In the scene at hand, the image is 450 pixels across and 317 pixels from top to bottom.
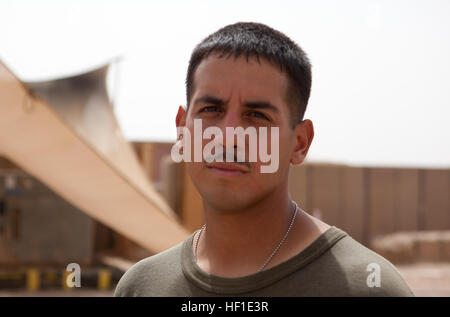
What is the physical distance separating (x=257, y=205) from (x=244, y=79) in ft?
0.76

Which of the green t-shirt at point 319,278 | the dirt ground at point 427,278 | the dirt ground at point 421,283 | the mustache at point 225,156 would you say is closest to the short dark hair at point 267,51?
the mustache at point 225,156

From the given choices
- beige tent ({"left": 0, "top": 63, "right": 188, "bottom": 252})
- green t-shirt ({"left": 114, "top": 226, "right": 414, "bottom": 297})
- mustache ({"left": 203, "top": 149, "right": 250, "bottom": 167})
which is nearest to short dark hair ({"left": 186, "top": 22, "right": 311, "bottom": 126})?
mustache ({"left": 203, "top": 149, "right": 250, "bottom": 167})

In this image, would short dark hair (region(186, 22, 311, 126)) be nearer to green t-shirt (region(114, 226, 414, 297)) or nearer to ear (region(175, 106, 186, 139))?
ear (region(175, 106, 186, 139))

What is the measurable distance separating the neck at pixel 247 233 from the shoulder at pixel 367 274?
4.8 inches

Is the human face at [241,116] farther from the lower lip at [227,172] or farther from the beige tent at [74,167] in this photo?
the beige tent at [74,167]

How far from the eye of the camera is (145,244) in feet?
18.4

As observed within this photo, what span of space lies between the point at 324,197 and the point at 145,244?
530 centimetres

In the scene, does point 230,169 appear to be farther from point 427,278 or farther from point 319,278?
point 427,278

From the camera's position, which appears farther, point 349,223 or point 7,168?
point 349,223

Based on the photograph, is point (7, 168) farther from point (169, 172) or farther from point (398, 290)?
point (398, 290)

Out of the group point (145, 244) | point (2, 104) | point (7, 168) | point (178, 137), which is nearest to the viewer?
point (178, 137)

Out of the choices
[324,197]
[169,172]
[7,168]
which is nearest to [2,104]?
[7,168]

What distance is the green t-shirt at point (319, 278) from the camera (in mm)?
866

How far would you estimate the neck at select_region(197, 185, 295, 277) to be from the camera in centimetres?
96
